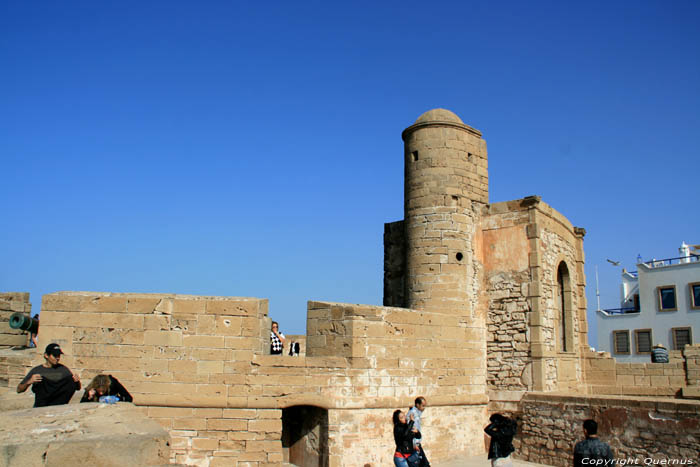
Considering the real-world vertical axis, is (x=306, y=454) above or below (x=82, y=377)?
below

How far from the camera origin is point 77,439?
16.5 feet

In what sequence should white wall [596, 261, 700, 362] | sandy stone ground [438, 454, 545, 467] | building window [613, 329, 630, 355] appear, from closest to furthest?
1. sandy stone ground [438, 454, 545, 467]
2. white wall [596, 261, 700, 362]
3. building window [613, 329, 630, 355]

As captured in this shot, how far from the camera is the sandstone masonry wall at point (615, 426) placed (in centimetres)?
891

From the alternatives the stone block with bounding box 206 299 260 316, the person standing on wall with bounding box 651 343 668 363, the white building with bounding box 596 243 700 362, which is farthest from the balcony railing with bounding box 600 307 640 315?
the stone block with bounding box 206 299 260 316

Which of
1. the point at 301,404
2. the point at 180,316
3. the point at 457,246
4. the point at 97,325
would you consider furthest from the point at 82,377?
the point at 457,246

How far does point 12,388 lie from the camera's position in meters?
8.12

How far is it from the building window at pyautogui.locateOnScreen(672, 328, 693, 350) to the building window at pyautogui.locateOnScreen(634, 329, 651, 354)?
1.23m

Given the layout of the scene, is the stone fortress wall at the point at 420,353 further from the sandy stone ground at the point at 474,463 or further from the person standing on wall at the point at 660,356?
the person standing on wall at the point at 660,356

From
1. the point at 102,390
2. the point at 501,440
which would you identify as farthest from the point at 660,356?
the point at 102,390

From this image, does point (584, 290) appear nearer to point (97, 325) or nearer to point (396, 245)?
point (396, 245)

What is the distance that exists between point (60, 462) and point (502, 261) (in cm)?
958

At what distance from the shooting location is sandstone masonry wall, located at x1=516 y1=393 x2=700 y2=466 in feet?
29.2

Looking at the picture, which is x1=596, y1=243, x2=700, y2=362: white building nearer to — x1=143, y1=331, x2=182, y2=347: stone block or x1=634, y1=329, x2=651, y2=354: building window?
x1=634, y1=329, x2=651, y2=354: building window

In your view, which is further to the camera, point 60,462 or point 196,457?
point 196,457
